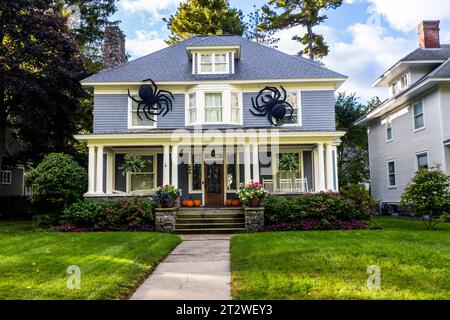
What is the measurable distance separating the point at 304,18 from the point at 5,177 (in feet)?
73.5

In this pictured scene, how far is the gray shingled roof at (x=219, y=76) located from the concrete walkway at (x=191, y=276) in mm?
9063

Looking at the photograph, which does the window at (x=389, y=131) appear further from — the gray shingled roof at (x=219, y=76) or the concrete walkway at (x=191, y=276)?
the concrete walkway at (x=191, y=276)

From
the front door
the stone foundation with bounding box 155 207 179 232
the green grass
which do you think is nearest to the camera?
the green grass

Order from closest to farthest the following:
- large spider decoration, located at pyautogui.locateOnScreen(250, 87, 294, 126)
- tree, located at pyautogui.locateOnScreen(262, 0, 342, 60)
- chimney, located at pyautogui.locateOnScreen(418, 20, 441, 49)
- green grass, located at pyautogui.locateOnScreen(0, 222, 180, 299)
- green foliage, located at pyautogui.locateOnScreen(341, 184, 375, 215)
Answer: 1. green grass, located at pyautogui.locateOnScreen(0, 222, 180, 299)
2. green foliage, located at pyautogui.locateOnScreen(341, 184, 375, 215)
3. large spider decoration, located at pyautogui.locateOnScreen(250, 87, 294, 126)
4. chimney, located at pyautogui.locateOnScreen(418, 20, 441, 49)
5. tree, located at pyautogui.locateOnScreen(262, 0, 342, 60)

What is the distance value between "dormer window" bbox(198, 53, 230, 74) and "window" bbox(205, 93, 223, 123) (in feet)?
4.18

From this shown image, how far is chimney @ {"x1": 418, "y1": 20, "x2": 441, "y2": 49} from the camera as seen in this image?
1936 cm

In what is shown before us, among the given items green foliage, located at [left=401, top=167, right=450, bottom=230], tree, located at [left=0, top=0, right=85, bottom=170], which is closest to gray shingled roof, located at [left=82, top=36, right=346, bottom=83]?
tree, located at [left=0, top=0, right=85, bottom=170]

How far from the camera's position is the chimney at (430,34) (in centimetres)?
1936

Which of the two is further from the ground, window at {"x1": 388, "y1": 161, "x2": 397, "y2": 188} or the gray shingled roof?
the gray shingled roof

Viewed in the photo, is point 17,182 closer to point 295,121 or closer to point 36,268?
point 295,121

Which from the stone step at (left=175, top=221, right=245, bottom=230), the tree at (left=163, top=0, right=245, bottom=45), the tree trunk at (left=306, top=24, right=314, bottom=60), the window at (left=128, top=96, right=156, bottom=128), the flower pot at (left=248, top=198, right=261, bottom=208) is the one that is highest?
the tree at (left=163, top=0, right=245, bottom=45)

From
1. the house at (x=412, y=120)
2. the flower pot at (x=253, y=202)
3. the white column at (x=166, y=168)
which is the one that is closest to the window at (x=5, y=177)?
the white column at (x=166, y=168)

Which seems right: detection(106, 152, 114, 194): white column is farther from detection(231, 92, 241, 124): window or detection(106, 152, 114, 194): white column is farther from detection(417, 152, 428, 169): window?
detection(417, 152, 428, 169): window

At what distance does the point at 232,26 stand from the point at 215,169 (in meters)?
17.9
